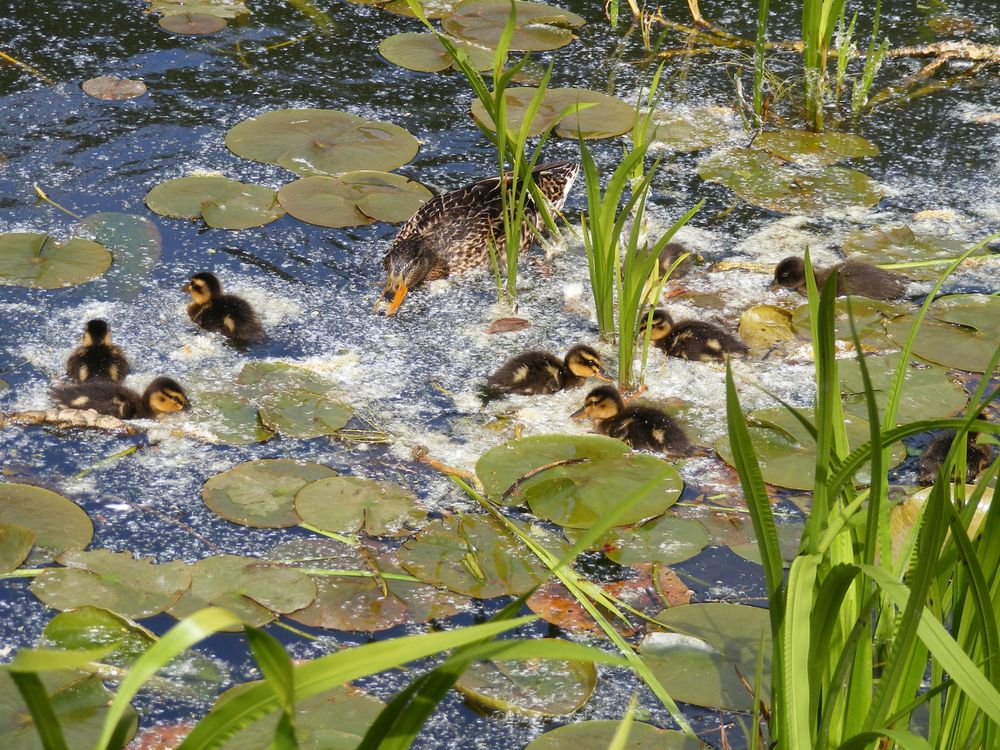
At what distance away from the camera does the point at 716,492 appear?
370 centimetres

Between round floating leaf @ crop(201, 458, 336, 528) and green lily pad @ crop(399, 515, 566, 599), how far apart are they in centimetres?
40

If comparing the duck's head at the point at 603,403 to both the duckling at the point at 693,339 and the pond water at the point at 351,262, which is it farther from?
the duckling at the point at 693,339

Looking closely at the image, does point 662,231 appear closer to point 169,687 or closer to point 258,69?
point 258,69

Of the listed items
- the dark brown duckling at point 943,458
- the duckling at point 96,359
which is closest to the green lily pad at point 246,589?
the duckling at point 96,359

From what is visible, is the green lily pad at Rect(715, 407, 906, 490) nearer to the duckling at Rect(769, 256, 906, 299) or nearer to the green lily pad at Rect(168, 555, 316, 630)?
the duckling at Rect(769, 256, 906, 299)

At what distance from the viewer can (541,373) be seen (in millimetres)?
4133

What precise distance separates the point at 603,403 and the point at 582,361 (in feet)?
0.94

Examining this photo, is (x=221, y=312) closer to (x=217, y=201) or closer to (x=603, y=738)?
(x=217, y=201)

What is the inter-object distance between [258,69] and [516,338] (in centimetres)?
261

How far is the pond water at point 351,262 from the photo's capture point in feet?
11.5

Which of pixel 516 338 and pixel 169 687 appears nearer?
pixel 169 687

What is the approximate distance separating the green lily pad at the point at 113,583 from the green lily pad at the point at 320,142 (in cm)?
251

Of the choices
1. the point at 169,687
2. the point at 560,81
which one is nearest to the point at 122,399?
the point at 169,687

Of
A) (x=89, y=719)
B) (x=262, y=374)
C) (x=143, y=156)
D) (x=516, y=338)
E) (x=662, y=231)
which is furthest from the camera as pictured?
(x=143, y=156)
